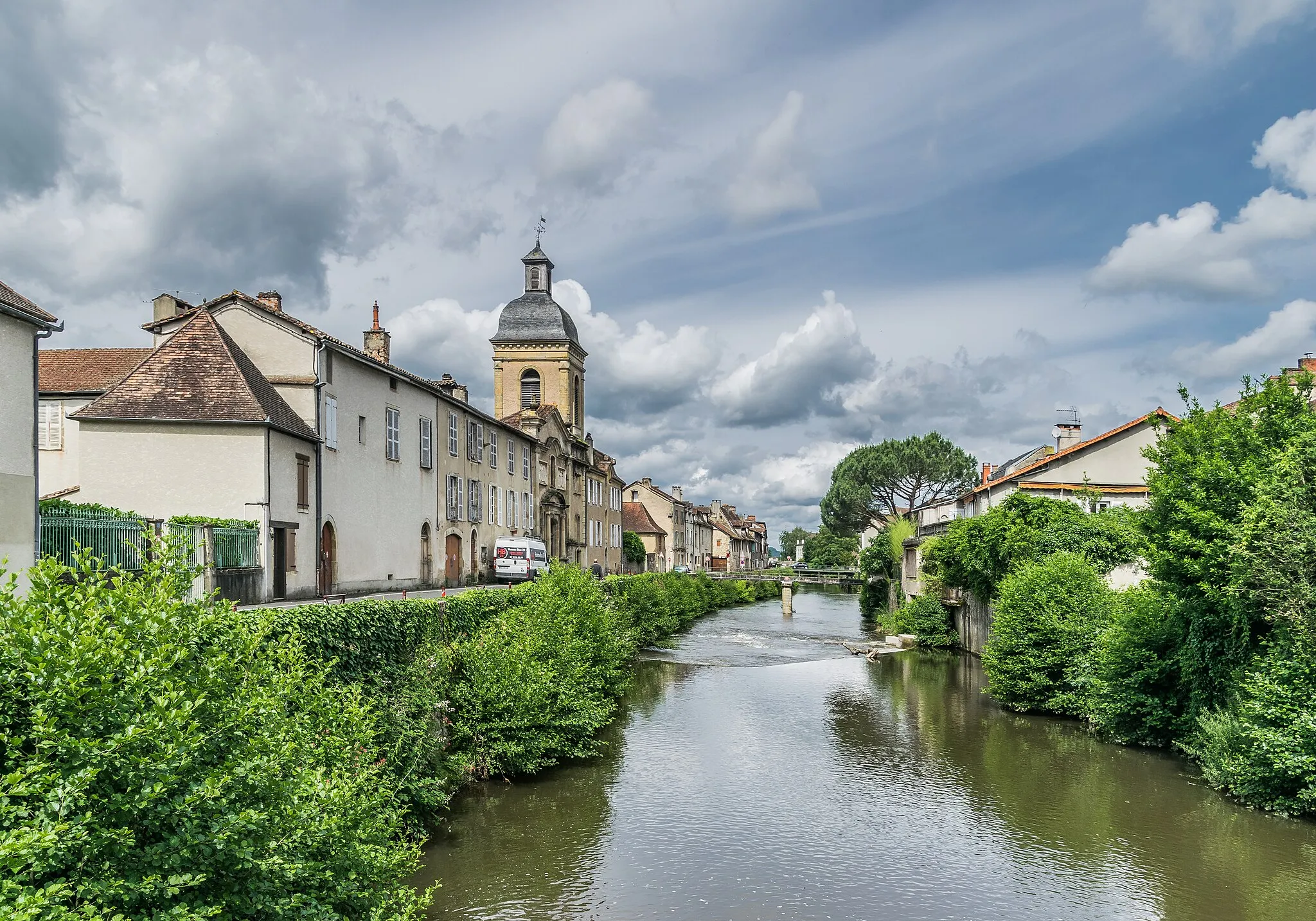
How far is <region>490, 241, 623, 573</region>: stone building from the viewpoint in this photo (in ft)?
181

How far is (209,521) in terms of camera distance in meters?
20.9

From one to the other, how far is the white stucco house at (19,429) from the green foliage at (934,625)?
35412mm

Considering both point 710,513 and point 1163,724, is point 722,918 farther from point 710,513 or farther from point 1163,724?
point 710,513

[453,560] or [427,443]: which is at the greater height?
[427,443]

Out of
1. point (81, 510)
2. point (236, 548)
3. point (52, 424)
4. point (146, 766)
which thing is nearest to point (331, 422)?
point (236, 548)

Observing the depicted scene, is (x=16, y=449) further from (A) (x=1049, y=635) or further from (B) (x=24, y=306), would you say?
(A) (x=1049, y=635)

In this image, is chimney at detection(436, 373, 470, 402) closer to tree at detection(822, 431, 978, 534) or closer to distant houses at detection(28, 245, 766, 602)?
distant houses at detection(28, 245, 766, 602)

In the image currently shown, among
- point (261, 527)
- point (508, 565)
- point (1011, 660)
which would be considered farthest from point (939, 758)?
point (508, 565)

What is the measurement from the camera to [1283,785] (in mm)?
15086

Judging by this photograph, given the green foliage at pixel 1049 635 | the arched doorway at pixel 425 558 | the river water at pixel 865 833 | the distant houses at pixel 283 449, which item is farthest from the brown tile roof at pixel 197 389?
the green foliage at pixel 1049 635

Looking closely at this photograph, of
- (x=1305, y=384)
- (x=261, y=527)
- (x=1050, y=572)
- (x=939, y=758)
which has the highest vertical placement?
(x=1305, y=384)

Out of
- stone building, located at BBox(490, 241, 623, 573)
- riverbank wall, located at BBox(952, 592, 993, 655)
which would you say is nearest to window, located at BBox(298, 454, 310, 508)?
riverbank wall, located at BBox(952, 592, 993, 655)

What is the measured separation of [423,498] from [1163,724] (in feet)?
79.8

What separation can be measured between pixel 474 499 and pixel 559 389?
66.8 feet
